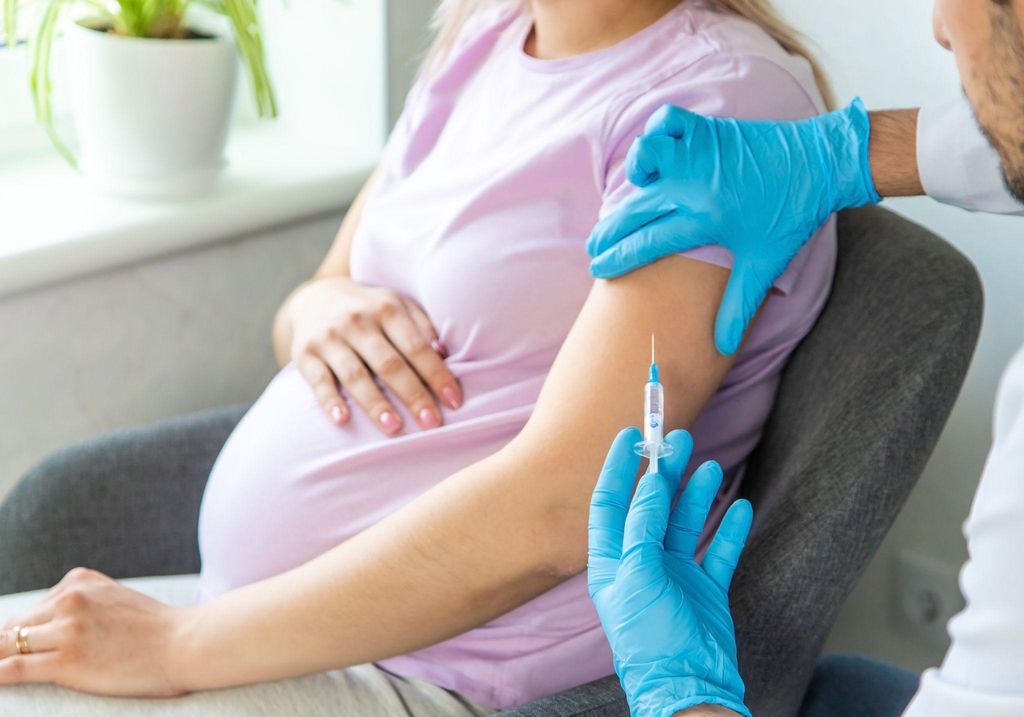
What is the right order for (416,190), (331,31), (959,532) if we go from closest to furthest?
(416,190) → (959,532) → (331,31)

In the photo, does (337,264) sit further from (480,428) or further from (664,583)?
(664,583)

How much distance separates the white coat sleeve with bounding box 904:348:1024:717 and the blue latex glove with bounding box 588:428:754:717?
0.21 metres

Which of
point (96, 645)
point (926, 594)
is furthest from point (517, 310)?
point (926, 594)

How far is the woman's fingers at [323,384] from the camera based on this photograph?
1.30 meters

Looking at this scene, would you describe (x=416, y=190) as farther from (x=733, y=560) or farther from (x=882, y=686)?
(x=882, y=686)

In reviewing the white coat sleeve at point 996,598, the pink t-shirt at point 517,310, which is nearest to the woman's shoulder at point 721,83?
the pink t-shirt at point 517,310

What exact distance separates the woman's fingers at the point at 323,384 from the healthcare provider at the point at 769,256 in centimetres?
38

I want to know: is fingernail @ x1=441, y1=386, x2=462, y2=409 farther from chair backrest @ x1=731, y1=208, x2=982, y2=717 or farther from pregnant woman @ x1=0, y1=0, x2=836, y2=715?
chair backrest @ x1=731, y1=208, x2=982, y2=717

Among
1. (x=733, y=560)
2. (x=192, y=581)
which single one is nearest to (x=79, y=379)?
Result: (x=192, y=581)

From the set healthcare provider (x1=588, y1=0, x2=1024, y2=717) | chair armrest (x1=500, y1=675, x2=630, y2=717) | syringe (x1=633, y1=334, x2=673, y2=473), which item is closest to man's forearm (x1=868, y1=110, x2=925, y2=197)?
healthcare provider (x1=588, y1=0, x2=1024, y2=717)

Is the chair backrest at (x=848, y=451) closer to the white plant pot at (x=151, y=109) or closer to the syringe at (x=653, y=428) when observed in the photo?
the syringe at (x=653, y=428)

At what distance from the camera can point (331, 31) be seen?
197 centimetres

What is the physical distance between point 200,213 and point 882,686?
114 cm

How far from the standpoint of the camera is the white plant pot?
165 cm
